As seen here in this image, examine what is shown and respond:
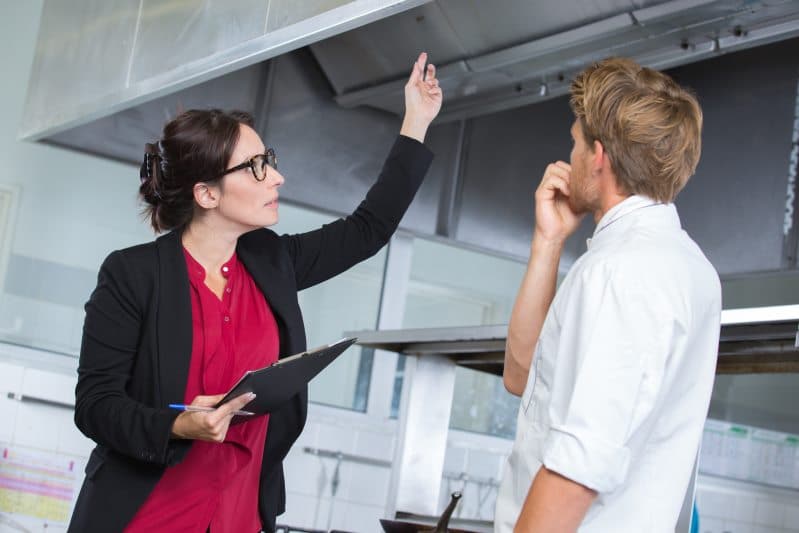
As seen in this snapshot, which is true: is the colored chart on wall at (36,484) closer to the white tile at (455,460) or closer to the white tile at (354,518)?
the white tile at (354,518)

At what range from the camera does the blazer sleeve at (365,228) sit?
223cm

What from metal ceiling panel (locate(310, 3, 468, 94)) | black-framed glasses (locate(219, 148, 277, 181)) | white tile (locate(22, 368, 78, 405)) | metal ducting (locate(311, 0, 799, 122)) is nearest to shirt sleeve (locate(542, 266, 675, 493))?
black-framed glasses (locate(219, 148, 277, 181))

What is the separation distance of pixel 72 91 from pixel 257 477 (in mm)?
2707

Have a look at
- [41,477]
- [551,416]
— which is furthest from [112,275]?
[41,477]

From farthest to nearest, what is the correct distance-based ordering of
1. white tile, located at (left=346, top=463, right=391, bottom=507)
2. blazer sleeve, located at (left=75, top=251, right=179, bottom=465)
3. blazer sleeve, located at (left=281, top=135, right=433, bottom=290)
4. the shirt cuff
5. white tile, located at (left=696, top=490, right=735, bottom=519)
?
white tile, located at (left=696, top=490, right=735, bottom=519) → white tile, located at (left=346, top=463, right=391, bottom=507) → blazer sleeve, located at (left=281, top=135, right=433, bottom=290) → blazer sleeve, located at (left=75, top=251, right=179, bottom=465) → the shirt cuff

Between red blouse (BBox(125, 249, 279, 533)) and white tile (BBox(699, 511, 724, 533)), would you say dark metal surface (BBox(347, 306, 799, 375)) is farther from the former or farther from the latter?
white tile (BBox(699, 511, 724, 533))

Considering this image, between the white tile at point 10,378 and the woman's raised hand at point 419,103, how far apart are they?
3.20m

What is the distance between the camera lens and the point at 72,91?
419cm

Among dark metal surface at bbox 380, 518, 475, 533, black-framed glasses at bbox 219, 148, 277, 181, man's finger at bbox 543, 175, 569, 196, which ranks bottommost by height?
dark metal surface at bbox 380, 518, 475, 533

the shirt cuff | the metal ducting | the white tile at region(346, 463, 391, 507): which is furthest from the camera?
the white tile at region(346, 463, 391, 507)

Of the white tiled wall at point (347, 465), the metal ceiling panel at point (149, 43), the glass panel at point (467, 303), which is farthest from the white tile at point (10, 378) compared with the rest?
the glass panel at point (467, 303)

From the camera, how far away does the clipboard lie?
5.48ft

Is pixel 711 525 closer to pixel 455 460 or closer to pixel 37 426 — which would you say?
pixel 455 460

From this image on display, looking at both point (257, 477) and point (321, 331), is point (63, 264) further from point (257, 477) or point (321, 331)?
point (257, 477)
